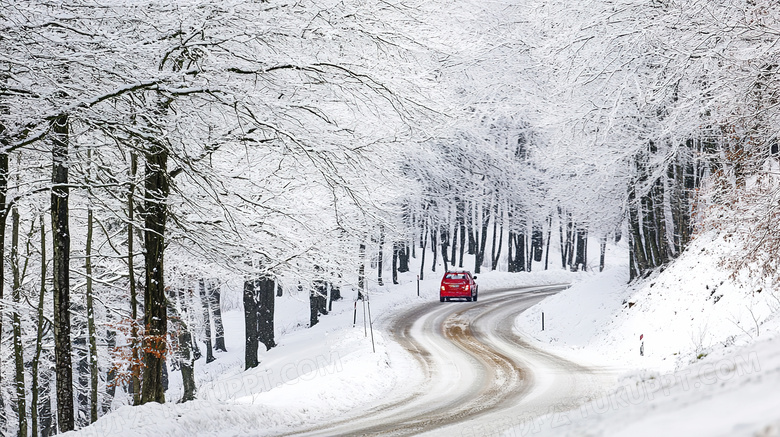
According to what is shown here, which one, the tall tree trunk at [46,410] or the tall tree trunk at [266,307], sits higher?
the tall tree trunk at [266,307]

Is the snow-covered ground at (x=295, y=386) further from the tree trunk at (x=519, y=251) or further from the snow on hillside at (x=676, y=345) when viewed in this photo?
the tree trunk at (x=519, y=251)

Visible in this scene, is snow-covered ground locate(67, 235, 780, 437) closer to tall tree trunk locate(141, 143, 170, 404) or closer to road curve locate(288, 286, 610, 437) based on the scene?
road curve locate(288, 286, 610, 437)

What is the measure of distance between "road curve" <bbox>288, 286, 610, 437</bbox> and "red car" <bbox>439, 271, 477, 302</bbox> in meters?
5.47

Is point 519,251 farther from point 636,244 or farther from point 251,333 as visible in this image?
point 251,333

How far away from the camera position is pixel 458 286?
102 feet

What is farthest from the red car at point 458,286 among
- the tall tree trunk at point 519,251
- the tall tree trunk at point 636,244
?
the tall tree trunk at point 519,251

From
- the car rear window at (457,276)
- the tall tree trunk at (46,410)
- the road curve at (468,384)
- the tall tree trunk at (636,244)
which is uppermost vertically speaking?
the tall tree trunk at (636,244)

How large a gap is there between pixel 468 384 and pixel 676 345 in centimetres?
566

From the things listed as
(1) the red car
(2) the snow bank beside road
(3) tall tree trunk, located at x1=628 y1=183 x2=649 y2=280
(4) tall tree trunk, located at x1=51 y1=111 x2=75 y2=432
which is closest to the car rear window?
(1) the red car

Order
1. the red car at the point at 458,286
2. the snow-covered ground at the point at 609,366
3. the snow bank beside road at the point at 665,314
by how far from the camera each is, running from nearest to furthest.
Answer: the snow-covered ground at the point at 609,366 < the snow bank beside road at the point at 665,314 < the red car at the point at 458,286

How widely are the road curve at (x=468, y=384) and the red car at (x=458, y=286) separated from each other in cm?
547

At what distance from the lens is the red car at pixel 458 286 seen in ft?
102

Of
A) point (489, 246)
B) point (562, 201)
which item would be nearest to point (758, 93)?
point (562, 201)

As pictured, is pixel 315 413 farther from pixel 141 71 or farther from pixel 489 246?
pixel 489 246
